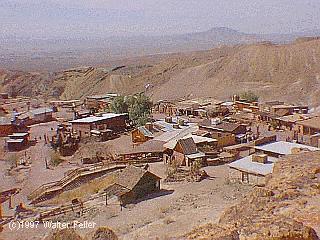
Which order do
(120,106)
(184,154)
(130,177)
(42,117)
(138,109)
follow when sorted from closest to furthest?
(130,177) < (184,154) < (138,109) < (120,106) < (42,117)

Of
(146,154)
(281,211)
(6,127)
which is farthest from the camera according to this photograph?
(6,127)

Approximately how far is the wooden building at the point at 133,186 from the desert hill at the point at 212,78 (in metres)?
40.9

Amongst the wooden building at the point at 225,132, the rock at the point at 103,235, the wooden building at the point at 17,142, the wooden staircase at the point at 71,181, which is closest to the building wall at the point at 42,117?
the wooden building at the point at 17,142

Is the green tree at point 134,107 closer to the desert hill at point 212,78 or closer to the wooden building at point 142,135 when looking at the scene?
the wooden building at point 142,135

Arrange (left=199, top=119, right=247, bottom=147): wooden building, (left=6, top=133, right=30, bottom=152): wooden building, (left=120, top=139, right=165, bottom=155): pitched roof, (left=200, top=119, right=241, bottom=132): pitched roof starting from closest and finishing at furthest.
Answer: (left=120, top=139, right=165, bottom=155): pitched roof < (left=199, top=119, right=247, bottom=147): wooden building < (left=200, top=119, right=241, bottom=132): pitched roof < (left=6, top=133, right=30, bottom=152): wooden building

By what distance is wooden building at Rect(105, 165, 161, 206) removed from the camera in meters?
17.6

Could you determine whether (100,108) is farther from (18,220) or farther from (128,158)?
(18,220)

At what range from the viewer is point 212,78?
2879 inches

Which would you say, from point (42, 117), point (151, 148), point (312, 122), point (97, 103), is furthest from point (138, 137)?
point (97, 103)

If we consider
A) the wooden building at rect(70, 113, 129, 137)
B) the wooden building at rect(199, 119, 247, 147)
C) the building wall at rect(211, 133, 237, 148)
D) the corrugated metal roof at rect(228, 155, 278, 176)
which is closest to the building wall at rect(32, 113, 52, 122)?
the wooden building at rect(70, 113, 129, 137)

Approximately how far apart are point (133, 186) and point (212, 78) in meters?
56.9

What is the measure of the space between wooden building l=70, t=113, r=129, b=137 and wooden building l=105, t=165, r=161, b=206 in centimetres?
1574

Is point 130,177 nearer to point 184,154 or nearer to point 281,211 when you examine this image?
point 184,154

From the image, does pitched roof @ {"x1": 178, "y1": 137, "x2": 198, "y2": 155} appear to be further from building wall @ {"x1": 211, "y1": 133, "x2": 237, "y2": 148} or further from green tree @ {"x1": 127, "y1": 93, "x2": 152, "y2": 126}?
green tree @ {"x1": 127, "y1": 93, "x2": 152, "y2": 126}
